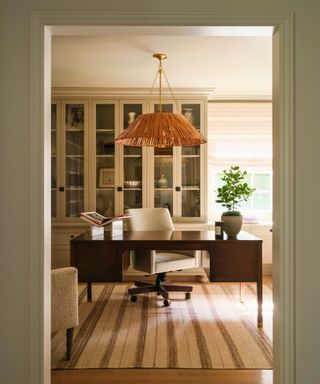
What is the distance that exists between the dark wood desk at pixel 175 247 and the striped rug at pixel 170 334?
426 millimetres

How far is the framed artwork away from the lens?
15.5ft

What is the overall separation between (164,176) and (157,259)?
142cm

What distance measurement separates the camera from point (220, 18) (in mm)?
1622

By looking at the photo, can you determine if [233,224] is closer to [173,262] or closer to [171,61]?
[173,262]

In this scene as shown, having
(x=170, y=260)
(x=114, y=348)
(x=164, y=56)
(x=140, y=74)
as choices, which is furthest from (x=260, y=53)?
(x=114, y=348)

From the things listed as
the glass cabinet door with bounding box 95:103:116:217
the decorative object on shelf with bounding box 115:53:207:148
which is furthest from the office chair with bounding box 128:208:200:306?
the decorative object on shelf with bounding box 115:53:207:148

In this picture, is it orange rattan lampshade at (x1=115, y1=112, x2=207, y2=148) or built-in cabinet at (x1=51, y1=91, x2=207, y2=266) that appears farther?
built-in cabinet at (x1=51, y1=91, x2=207, y2=266)

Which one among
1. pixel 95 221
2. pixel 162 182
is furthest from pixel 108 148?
pixel 95 221

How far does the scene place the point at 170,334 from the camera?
9.36ft

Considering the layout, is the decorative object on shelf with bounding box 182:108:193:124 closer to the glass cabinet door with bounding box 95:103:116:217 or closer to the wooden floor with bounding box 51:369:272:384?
the glass cabinet door with bounding box 95:103:116:217

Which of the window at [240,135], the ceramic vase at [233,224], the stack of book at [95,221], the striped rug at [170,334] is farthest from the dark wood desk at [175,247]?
the window at [240,135]

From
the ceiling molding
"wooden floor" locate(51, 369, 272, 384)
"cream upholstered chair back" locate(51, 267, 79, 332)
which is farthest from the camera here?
the ceiling molding

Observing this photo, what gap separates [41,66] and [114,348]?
78.2 inches

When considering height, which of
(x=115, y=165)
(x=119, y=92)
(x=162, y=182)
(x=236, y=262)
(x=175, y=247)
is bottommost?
(x=236, y=262)
